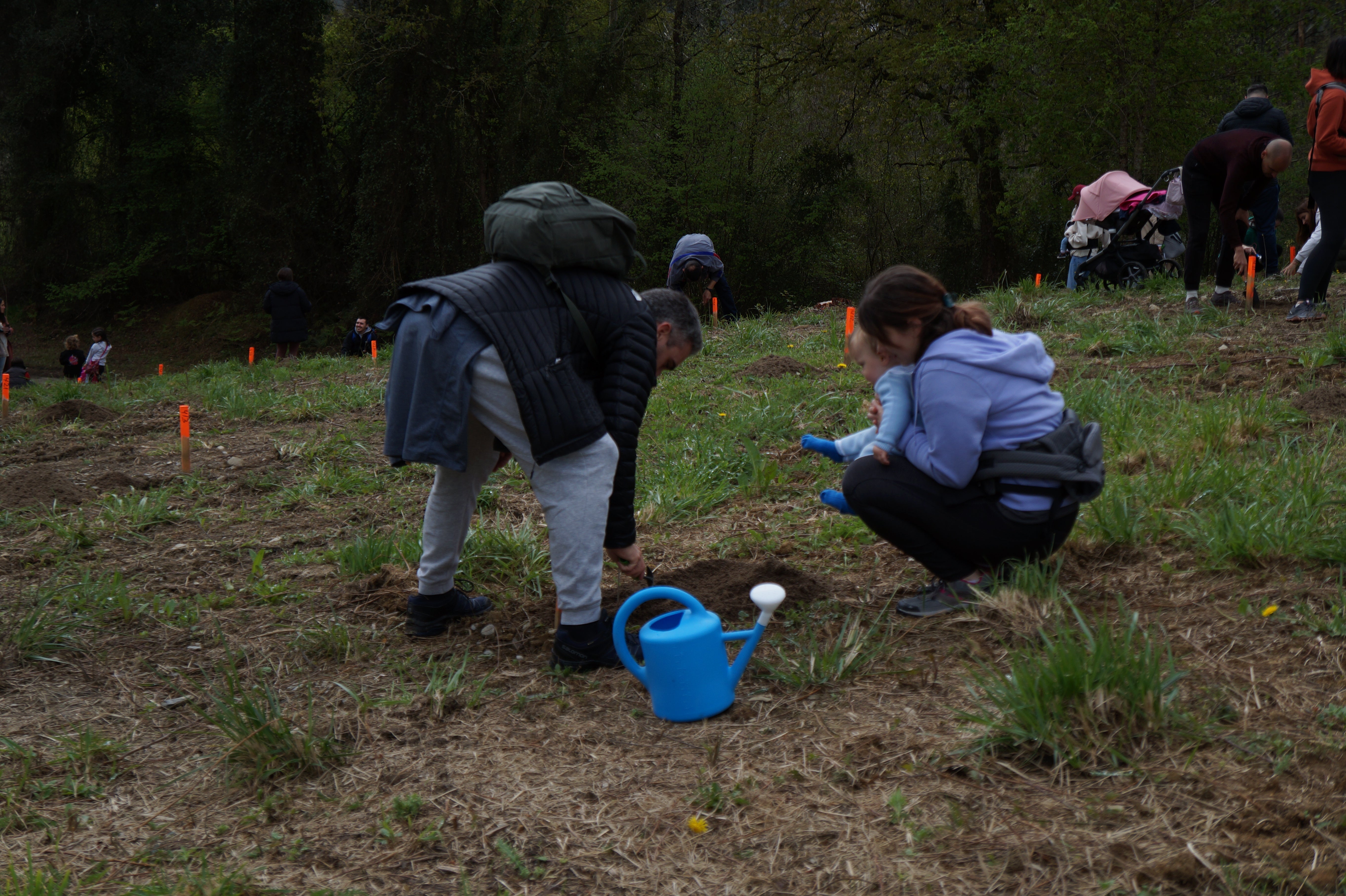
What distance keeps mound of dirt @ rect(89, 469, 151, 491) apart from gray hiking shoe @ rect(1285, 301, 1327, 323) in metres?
7.23

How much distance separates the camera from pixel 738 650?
3076 millimetres

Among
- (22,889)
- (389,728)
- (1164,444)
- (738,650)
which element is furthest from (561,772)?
(1164,444)

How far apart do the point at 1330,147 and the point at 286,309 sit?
13.2m

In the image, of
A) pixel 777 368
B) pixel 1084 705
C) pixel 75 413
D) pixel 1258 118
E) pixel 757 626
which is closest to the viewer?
pixel 1084 705

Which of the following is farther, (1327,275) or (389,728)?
(1327,275)

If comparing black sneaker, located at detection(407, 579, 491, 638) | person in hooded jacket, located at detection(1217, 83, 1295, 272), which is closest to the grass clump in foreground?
black sneaker, located at detection(407, 579, 491, 638)

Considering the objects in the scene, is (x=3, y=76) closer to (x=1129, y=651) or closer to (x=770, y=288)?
(x=770, y=288)

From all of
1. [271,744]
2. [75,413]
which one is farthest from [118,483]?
[271,744]

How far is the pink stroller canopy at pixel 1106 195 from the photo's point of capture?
32.2ft

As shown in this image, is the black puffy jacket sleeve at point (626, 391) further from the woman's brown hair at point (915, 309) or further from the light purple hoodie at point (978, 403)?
the light purple hoodie at point (978, 403)

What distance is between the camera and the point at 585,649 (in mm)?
2986

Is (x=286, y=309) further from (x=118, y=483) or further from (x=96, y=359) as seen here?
(x=118, y=483)

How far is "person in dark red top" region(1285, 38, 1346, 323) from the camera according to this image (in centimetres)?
588

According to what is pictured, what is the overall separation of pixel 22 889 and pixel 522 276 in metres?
1.88
